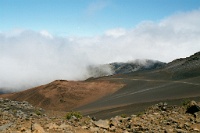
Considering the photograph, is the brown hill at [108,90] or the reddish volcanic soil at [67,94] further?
the reddish volcanic soil at [67,94]

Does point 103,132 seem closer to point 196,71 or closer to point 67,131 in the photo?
point 67,131

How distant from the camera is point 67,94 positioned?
58.1 meters

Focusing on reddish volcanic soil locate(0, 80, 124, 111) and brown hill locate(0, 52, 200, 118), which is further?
reddish volcanic soil locate(0, 80, 124, 111)

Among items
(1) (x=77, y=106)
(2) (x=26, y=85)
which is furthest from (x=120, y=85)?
(2) (x=26, y=85)

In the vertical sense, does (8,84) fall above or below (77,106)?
above

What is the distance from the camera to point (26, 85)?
119 metres

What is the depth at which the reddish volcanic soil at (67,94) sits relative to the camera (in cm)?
5450

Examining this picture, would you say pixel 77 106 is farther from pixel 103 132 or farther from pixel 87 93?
pixel 103 132

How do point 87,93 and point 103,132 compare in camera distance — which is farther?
point 87,93

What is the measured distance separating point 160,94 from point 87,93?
62.0 ft

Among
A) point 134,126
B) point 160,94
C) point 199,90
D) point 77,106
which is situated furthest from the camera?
point 77,106

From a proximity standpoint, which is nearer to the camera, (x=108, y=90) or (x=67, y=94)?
(x=67, y=94)

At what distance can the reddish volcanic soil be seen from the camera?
2146 inches

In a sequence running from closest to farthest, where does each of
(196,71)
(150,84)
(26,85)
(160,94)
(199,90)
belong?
(199,90), (160,94), (150,84), (196,71), (26,85)
